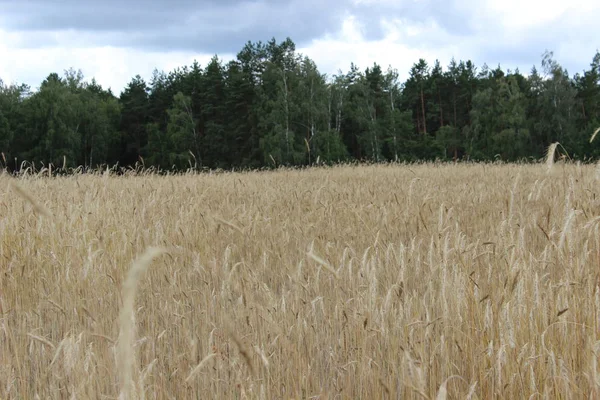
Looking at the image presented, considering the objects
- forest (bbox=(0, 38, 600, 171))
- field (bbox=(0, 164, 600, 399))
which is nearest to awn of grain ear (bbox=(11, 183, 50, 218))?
field (bbox=(0, 164, 600, 399))

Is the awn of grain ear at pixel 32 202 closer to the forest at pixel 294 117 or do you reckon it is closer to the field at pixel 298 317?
the field at pixel 298 317

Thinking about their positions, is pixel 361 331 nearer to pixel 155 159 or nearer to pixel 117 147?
pixel 155 159

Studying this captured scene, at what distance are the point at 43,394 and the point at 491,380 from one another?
1772 mm

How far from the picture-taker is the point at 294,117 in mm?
41344

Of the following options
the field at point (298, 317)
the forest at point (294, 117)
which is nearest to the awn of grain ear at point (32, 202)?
the field at point (298, 317)

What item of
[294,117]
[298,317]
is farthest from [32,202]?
Answer: [294,117]

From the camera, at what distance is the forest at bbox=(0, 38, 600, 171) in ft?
140

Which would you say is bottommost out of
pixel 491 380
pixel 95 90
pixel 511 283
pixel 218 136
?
pixel 491 380

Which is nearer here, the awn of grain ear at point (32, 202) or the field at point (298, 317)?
the awn of grain ear at point (32, 202)

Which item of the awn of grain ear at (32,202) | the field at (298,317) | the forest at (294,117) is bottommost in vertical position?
the field at (298,317)

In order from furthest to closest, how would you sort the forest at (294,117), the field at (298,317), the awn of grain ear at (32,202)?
the forest at (294,117) → the field at (298,317) → the awn of grain ear at (32,202)

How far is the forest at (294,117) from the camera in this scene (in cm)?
4272

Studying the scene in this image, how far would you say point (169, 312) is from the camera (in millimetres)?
2994

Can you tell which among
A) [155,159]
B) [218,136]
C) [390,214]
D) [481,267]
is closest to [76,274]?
[481,267]
